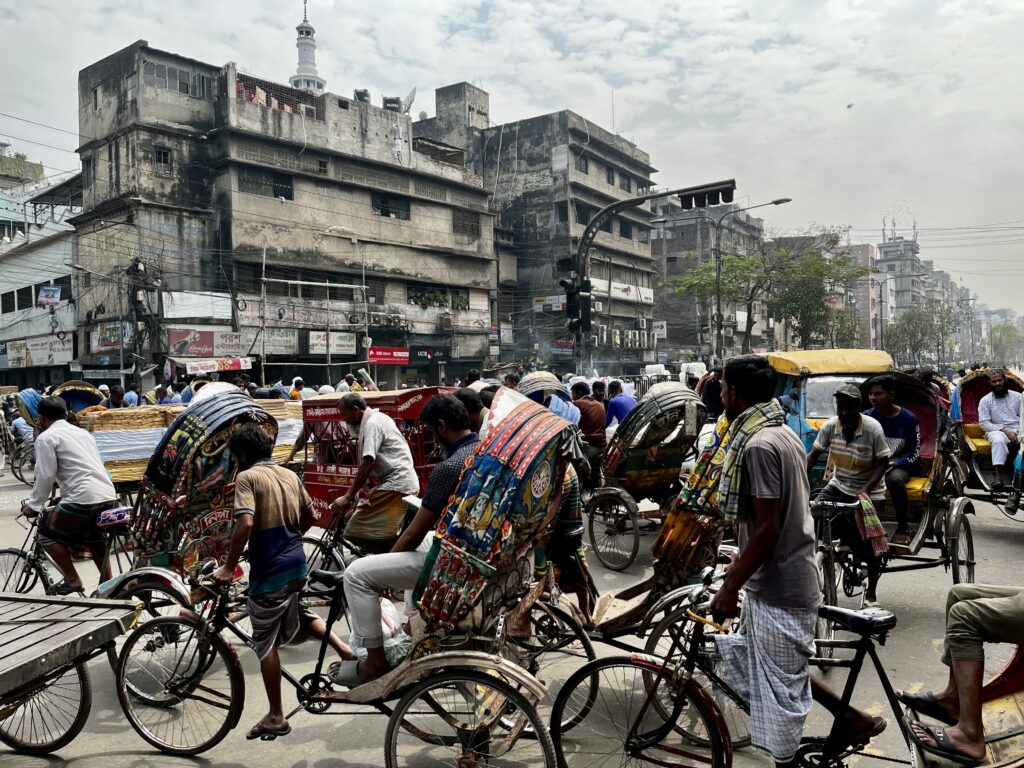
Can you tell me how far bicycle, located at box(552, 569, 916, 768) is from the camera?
2908 millimetres

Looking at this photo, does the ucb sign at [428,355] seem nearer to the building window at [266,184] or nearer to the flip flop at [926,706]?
the building window at [266,184]

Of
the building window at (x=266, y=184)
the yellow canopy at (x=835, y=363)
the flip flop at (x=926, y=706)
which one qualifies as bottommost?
the flip flop at (x=926, y=706)

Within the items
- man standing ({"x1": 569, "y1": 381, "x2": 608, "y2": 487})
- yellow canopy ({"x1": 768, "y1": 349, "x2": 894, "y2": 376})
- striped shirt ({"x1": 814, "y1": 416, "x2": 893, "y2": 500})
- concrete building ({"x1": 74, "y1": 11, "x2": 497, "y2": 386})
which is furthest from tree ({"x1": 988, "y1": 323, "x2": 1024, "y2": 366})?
striped shirt ({"x1": 814, "y1": 416, "x2": 893, "y2": 500})

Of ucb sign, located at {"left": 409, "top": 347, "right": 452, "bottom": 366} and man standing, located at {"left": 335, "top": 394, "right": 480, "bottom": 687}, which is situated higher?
ucb sign, located at {"left": 409, "top": 347, "right": 452, "bottom": 366}

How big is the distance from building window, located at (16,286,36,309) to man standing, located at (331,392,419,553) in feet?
114

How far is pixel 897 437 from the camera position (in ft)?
20.5

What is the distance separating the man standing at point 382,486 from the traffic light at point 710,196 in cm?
894

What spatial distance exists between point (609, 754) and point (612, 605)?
986 mm

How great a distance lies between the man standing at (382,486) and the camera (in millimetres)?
6113

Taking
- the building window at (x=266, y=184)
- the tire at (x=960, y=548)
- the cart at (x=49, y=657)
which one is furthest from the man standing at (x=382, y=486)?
the building window at (x=266, y=184)

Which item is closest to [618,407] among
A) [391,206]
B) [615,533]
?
[615,533]

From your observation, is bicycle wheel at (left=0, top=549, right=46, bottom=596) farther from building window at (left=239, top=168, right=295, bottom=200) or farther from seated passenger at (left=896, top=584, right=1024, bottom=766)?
building window at (left=239, top=168, right=295, bottom=200)

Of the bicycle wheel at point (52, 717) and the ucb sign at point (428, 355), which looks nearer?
the bicycle wheel at point (52, 717)

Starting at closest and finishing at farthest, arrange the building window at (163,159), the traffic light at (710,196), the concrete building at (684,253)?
the traffic light at (710,196) < the building window at (163,159) < the concrete building at (684,253)
